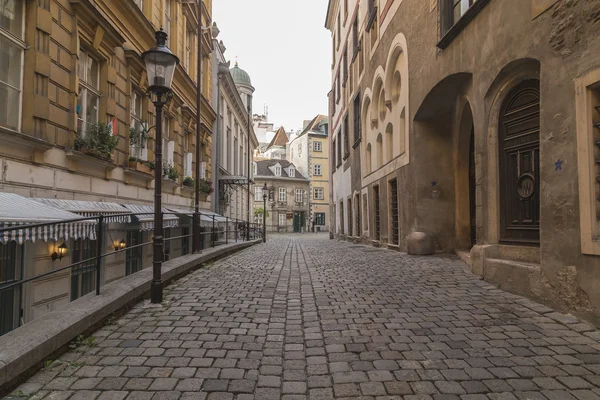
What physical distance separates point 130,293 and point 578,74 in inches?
244

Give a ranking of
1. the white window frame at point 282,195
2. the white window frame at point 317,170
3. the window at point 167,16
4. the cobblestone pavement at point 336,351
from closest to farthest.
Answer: the cobblestone pavement at point 336,351, the window at point 167,16, the white window frame at point 282,195, the white window frame at point 317,170

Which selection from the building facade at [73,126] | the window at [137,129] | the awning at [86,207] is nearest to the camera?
the building facade at [73,126]

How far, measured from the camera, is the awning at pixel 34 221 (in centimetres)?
449

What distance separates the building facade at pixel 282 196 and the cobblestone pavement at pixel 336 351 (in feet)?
169

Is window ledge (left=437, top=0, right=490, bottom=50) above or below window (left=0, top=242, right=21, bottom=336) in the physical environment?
above

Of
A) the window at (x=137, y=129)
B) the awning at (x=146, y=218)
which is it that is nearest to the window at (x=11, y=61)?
the awning at (x=146, y=218)

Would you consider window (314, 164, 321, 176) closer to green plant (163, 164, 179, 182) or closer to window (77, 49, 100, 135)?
green plant (163, 164, 179, 182)

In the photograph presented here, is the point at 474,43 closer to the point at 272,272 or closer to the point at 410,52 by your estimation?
the point at 410,52

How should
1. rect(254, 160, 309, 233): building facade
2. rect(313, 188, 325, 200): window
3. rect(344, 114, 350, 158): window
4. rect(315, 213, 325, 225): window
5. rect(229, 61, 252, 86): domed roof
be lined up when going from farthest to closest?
rect(315, 213, 325, 225): window → rect(313, 188, 325, 200): window → rect(254, 160, 309, 233): building facade → rect(229, 61, 252, 86): domed roof → rect(344, 114, 350, 158): window

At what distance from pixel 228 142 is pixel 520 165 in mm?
24725

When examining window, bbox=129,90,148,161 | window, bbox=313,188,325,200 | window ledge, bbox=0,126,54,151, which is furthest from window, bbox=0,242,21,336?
window, bbox=313,188,325,200

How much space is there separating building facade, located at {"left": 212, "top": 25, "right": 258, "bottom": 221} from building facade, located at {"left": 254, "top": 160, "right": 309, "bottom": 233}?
727 inches

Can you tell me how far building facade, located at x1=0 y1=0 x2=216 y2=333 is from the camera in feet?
20.8

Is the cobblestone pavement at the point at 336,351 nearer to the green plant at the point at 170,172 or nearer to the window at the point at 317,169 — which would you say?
the green plant at the point at 170,172
